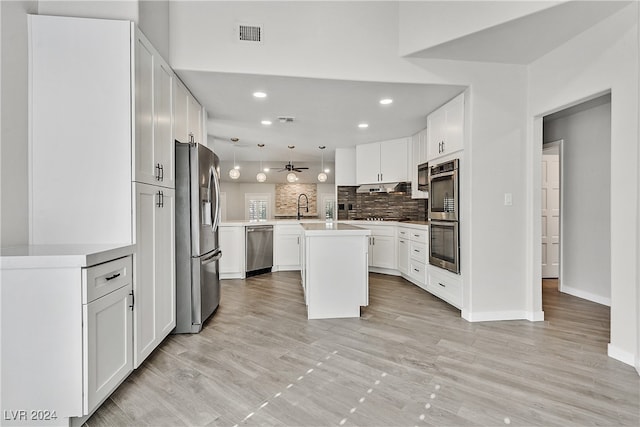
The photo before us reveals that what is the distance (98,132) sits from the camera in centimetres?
199

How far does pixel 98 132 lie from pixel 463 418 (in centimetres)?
265

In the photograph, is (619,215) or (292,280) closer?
(619,215)

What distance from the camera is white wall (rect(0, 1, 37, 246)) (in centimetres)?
182

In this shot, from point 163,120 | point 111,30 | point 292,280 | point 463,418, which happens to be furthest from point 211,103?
point 463,418

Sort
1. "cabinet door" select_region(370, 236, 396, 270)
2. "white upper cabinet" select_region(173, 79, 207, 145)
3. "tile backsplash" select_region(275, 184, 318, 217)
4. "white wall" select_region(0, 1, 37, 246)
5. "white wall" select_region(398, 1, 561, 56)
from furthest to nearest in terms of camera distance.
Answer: "tile backsplash" select_region(275, 184, 318, 217) → "cabinet door" select_region(370, 236, 396, 270) → "white upper cabinet" select_region(173, 79, 207, 145) → "white wall" select_region(398, 1, 561, 56) → "white wall" select_region(0, 1, 37, 246)

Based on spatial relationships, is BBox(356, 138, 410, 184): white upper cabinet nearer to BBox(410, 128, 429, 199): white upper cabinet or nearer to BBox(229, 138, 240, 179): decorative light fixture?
BBox(410, 128, 429, 199): white upper cabinet

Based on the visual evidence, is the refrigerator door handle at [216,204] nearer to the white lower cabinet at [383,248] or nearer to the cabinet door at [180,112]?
the cabinet door at [180,112]

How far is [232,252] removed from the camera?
5094mm

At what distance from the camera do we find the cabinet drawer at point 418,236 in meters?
4.31

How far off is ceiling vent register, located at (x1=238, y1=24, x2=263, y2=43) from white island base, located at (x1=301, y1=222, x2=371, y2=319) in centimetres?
184

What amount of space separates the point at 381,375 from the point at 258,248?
3.61 m

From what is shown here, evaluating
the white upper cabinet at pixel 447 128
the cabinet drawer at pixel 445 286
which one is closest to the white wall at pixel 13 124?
the white upper cabinet at pixel 447 128

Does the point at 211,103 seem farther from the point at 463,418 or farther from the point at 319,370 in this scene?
the point at 463,418

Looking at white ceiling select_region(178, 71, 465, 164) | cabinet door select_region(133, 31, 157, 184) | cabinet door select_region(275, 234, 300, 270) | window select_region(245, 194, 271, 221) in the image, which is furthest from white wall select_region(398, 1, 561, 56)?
window select_region(245, 194, 271, 221)
